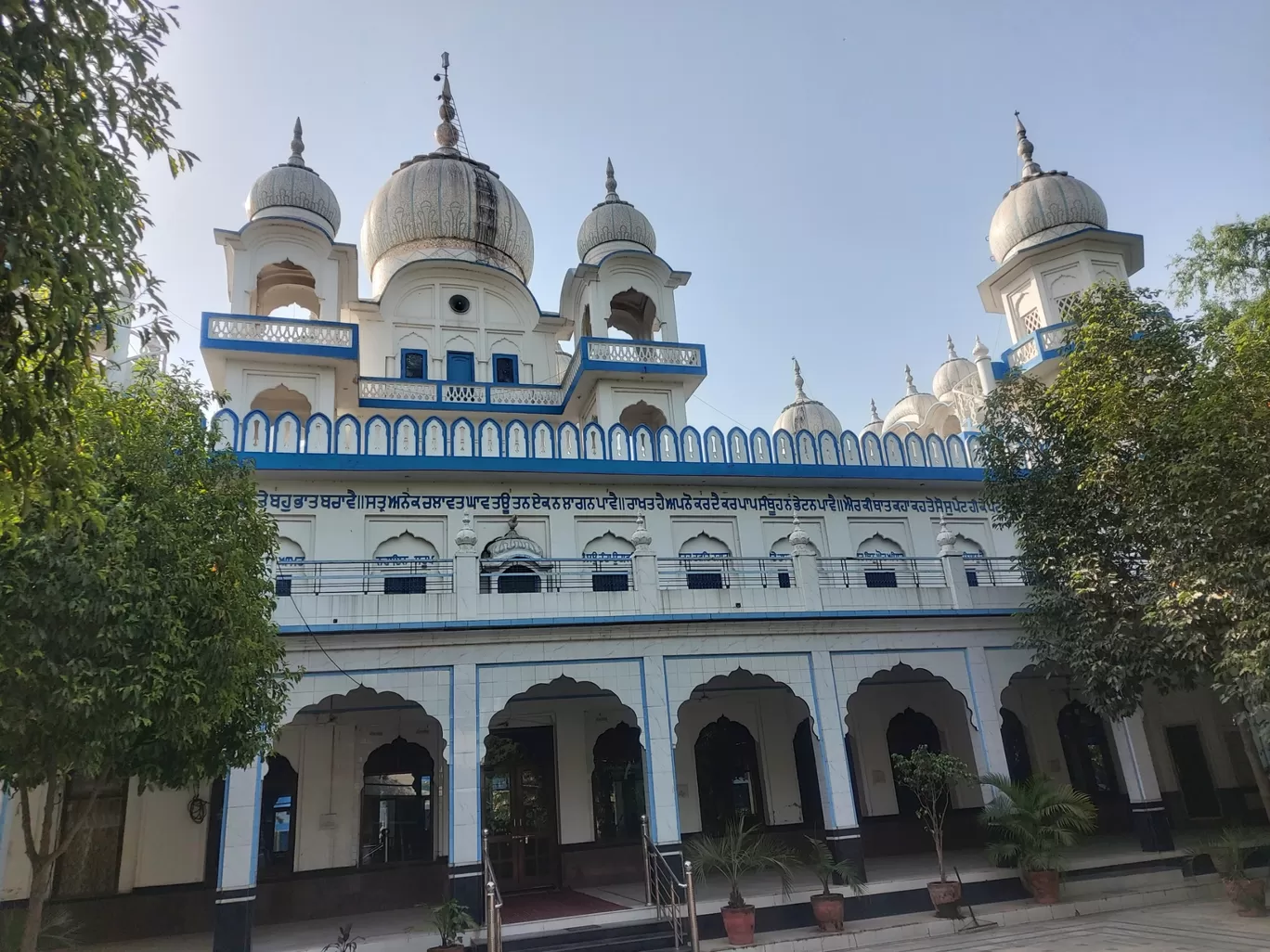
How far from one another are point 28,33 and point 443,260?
1845 cm

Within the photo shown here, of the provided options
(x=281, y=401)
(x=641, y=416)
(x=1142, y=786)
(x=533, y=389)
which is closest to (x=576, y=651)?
(x=1142, y=786)

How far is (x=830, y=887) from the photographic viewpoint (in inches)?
414

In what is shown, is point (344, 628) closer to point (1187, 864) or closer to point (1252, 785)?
point (1187, 864)

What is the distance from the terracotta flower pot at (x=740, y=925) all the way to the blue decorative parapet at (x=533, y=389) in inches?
457

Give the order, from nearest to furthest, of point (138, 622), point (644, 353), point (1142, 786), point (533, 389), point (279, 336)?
1. point (138, 622)
2. point (1142, 786)
3. point (279, 336)
4. point (644, 353)
5. point (533, 389)

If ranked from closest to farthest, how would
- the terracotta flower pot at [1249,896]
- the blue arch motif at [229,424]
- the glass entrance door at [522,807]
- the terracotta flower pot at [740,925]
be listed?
the terracotta flower pot at [740,925], the terracotta flower pot at [1249,896], the glass entrance door at [522,807], the blue arch motif at [229,424]

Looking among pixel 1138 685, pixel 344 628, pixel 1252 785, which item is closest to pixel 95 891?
pixel 344 628

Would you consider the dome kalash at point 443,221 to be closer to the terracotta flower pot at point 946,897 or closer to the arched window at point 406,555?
the arched window at point 406,555

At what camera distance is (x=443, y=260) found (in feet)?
70.9

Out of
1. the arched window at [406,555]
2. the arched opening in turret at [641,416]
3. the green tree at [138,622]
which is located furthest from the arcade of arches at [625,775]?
the arched opening in turret at [641,416]

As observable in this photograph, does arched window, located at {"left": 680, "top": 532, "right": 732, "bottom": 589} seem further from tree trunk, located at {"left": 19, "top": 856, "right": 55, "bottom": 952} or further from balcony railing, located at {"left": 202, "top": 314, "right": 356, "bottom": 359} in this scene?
tree trunk, located at {"left": 19, "top": 856, "right": 55, "bottom": 952}

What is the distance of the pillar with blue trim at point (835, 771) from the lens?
35.5 feet

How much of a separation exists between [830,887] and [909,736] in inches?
201

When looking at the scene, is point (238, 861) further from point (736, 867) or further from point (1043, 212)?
point (1043, 212)
